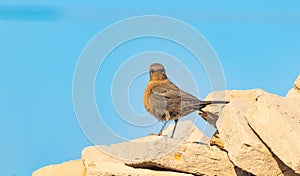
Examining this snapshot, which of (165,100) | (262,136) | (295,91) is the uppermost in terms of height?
(295,91)

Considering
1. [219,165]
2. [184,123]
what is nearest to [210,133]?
[184,123]

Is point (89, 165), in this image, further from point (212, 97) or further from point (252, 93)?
point (252, 93)

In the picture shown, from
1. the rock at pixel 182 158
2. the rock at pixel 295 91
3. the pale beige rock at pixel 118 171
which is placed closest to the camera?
the pale beige rock at pixel 118 171

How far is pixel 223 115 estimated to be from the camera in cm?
603

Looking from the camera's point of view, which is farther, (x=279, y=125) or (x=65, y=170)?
(x=65, y=170)

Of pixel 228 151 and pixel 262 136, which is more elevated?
pixel 262 136

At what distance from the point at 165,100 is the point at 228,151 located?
1212 millimetres

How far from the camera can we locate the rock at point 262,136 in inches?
205

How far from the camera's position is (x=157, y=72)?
6.68 metres

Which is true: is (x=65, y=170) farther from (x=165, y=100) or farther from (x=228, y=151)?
(x=228, y=151)

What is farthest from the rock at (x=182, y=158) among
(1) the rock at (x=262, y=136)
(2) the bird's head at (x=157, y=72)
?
(2) the bird's head at (x=157, y=72)

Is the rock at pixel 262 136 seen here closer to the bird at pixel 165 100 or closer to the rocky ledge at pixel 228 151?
the rocky ledge at pixel 228 151

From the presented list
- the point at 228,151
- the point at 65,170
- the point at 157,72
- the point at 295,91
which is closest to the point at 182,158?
the point at 228,151

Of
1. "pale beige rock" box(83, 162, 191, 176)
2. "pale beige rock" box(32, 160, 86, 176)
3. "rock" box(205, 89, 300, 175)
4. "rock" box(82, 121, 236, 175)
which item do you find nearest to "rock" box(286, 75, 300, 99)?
"rock" box(205, 89, 300, 175)
